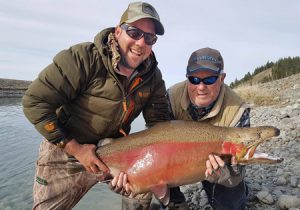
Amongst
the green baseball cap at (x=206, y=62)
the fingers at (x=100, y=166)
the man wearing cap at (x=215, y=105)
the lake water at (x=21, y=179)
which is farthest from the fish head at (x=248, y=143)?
the lake water at (x=21, y=179)

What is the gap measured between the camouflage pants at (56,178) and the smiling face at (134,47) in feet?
3.95

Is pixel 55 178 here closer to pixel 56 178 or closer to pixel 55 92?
pixel 56 178

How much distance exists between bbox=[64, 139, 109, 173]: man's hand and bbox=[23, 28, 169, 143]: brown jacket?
13 centimetres

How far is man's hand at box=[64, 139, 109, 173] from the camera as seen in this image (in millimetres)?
3492

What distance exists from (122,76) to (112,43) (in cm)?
35

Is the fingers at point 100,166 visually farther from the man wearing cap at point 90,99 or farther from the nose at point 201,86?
the nose at point 201,86

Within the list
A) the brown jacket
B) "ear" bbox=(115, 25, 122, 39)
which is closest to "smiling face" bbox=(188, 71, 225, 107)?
the brown jacket

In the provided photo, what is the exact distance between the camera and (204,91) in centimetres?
386

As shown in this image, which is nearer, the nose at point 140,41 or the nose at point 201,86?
the nose at point 140,41

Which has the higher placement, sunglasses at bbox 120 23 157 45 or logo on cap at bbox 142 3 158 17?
logo on cap at bbox 142 3 158 17

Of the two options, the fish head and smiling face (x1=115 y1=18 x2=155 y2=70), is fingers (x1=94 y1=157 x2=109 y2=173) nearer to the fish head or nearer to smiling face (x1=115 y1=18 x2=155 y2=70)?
smiling face (x1=115 y1=18 x2=155 y2=70)

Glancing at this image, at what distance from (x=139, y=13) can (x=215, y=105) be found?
1.32 meters

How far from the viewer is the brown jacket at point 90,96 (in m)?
3.29

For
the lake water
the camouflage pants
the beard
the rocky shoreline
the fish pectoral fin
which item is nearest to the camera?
the fish pectoral fin
